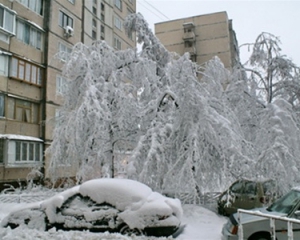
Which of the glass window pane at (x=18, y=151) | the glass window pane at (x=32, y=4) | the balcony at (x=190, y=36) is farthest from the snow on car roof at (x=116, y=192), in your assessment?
the balcony at (x=190, y=36)

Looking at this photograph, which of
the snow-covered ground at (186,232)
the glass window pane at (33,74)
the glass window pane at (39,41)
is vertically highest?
the glass window pane at (39,41)

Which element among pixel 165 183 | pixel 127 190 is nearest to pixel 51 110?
pixel 165 183

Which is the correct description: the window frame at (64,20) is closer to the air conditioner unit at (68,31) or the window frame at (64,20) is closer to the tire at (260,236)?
the air conditioner unit at (68,31)

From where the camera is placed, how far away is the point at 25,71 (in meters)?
20.3

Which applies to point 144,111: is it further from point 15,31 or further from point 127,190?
point 15,31

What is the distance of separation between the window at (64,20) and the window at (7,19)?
499cm

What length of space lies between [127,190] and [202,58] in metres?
40.1

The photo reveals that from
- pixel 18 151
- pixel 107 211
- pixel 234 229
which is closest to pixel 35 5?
pixel 18 151

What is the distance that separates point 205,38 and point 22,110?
1273 inches

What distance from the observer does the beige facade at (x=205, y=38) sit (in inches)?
1761

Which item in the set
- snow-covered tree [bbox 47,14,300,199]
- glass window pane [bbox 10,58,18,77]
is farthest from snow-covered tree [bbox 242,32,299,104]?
glass window pane [bbox 10,58,18,77]

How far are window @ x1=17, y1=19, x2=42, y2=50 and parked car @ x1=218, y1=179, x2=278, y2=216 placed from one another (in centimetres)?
1643

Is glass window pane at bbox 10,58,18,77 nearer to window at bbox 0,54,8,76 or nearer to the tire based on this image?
window at bbox 0,54,8,76

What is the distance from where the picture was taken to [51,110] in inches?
864
